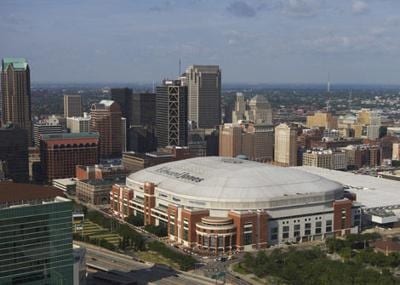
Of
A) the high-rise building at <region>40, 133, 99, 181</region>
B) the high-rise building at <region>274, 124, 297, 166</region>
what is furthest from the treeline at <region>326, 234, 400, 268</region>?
the high-rise building at <region>274, 124, 297, 166</region>

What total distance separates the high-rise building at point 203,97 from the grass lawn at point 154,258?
11659 centimetres

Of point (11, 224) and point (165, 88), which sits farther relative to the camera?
point (165, 88)

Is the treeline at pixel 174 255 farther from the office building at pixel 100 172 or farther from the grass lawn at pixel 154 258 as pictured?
the office building at pixel 100 172

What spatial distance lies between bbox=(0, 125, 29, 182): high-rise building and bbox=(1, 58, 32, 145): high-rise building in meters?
30.9

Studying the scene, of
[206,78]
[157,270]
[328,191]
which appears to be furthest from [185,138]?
[157,270]

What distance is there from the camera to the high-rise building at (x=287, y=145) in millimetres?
140375

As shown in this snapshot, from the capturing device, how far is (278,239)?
77.1m

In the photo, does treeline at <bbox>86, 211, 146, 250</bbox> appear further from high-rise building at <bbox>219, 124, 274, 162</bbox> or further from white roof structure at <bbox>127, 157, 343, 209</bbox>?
high-rise building at <bbox>219, 124, 274, 162</bbox>

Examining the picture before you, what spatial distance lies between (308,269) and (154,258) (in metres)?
17.5

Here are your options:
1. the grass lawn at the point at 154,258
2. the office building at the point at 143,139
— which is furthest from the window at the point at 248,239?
the office building at the point at 143,139

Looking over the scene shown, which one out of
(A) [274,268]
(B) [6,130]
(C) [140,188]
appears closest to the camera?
(A) [274,268]

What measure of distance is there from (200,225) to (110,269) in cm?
1338

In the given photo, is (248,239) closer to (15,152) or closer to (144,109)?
(15,152)

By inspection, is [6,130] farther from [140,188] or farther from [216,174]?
[216,174]
